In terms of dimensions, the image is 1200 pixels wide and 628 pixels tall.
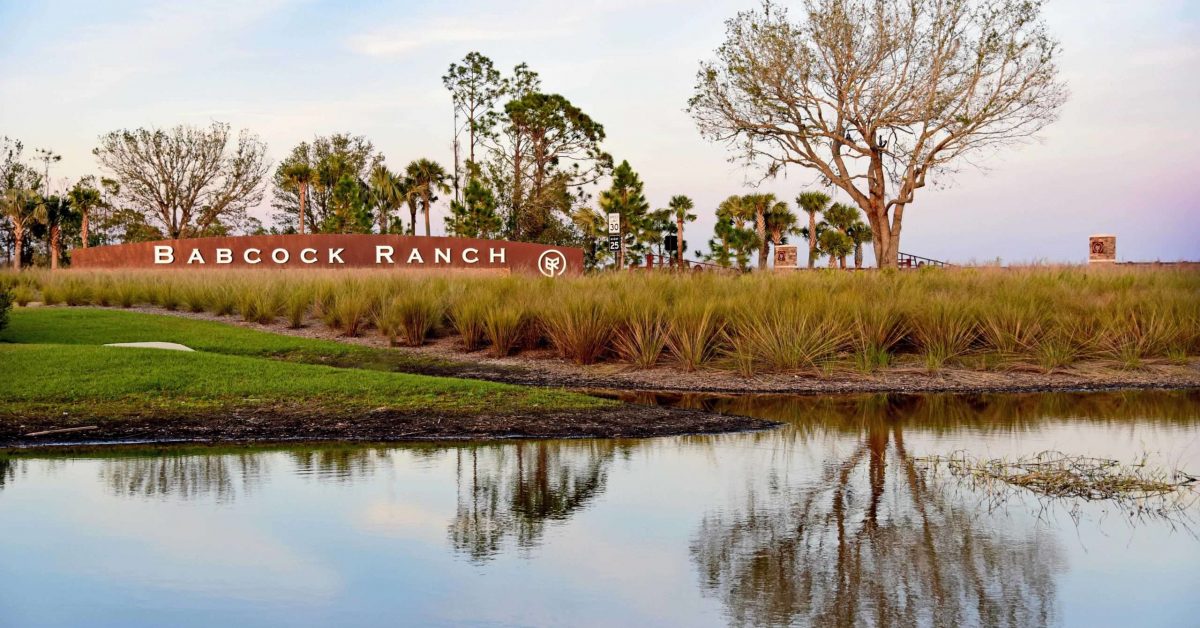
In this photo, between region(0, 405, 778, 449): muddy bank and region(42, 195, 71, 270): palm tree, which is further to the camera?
region(42, 195, 71, 270): palm tree

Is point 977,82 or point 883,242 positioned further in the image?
point 883,242

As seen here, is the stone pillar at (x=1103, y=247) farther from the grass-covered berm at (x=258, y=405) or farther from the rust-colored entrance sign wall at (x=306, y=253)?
the grass-covered berm at (x=258, y=405)

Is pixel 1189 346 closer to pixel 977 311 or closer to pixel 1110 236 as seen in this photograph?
pixel 977 311

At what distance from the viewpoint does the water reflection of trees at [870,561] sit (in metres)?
4.98

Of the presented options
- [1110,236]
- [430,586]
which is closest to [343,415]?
[430,586]

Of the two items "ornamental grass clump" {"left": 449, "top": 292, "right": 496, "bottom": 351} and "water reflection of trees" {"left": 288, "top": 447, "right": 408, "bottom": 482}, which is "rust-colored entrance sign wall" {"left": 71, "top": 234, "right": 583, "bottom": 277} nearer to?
"ornamental grass clump" {"left": 449, "top": 292, "right": 496, "bottom": 351}

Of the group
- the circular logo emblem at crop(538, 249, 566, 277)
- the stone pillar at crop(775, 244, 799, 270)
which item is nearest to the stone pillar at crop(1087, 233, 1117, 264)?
Answer: the stone pillar at crop(775, 244, 799, 270)

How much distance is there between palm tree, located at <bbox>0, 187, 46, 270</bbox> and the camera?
61.4m

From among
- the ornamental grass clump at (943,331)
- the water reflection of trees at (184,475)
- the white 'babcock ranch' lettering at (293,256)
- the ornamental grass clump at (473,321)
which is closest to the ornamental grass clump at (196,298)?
the ornamental grass clump at (473,321)

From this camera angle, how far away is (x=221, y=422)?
35.9 feet

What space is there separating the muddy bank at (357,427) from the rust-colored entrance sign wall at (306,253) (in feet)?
112

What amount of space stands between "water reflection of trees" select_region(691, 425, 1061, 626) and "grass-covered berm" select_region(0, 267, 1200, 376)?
801 cm

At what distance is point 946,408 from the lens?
12664 mm

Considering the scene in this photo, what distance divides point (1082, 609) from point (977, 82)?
38.6 meters
